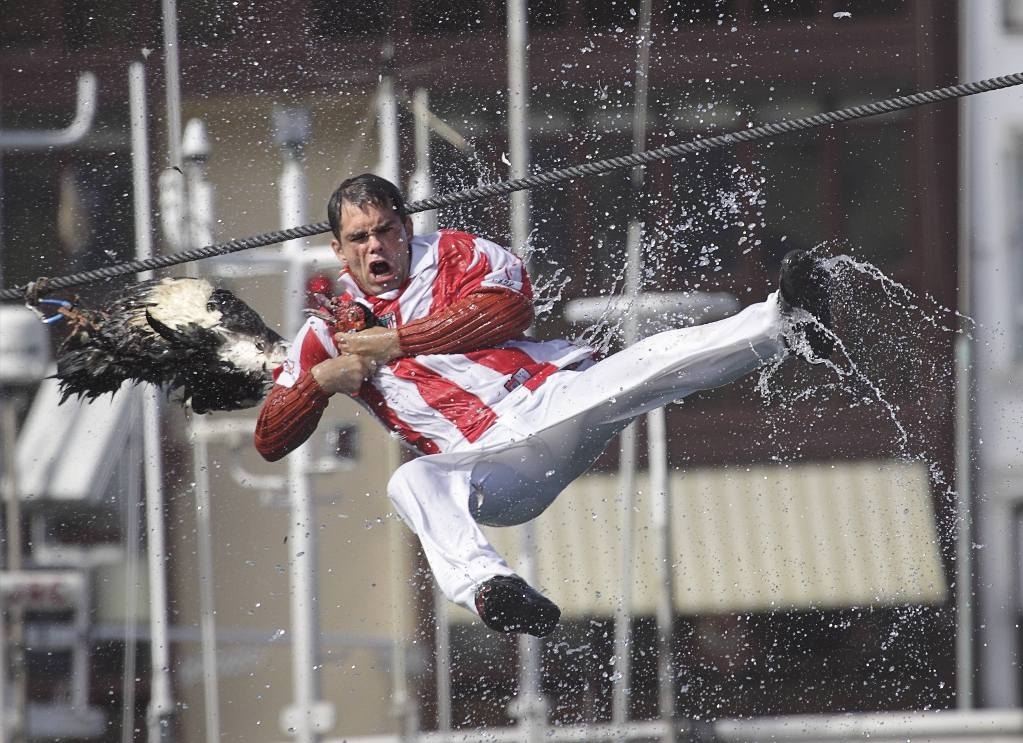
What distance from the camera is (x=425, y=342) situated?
3.81 meters

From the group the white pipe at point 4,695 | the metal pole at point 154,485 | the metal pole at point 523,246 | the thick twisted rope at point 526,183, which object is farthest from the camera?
the white pipe at point 4,695

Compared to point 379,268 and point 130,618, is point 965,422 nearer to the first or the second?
point 130,618

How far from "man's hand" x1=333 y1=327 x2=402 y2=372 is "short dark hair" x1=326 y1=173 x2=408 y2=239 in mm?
224

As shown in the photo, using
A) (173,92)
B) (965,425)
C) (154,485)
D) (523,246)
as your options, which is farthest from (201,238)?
(965,425)

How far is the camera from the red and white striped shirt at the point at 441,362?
12.7 feet

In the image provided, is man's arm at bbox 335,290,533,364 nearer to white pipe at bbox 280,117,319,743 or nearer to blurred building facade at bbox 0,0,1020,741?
white pipe at bbox 280,117,319,743

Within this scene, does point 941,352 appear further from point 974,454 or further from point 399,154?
point 399,154

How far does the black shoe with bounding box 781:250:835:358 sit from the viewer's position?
12.2 ft

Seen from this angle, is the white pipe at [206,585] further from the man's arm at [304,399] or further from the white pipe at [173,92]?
the man's arm at [304,399]

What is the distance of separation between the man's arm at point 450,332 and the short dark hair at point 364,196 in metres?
0.23

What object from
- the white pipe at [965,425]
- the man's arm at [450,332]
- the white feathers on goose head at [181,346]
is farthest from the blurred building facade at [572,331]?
the man's arm at [450,332]

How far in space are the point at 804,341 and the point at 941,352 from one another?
411 cm

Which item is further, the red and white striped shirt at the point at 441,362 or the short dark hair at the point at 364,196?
the red and white striped shirt at the point at 441,362

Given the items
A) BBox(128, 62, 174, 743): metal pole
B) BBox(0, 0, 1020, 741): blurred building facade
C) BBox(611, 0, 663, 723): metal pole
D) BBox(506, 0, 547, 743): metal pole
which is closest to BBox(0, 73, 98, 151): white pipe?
BBox(128, 62, 174, 743): metal pole
